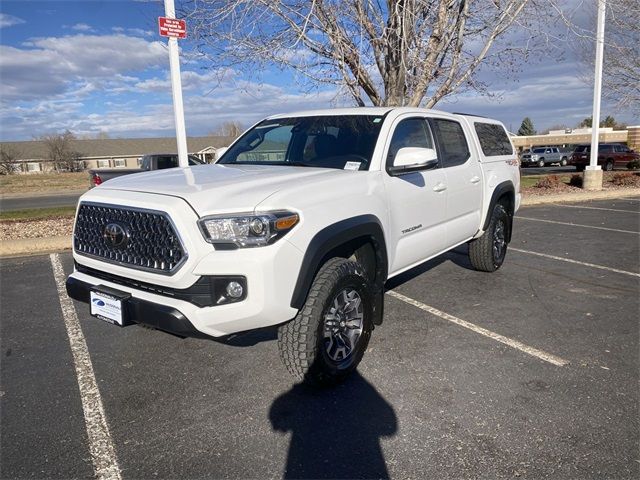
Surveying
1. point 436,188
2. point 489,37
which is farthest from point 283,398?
point 489,37

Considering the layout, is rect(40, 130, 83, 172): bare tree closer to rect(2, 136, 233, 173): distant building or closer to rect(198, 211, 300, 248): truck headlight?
rect(2, 136, 233, 173): distant building

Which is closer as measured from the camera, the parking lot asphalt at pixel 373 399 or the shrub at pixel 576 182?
the parking lot asphalt at pixel 373 399

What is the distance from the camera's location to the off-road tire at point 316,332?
3049 millimetres

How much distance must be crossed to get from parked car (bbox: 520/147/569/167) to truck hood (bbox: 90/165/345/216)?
39.6 m

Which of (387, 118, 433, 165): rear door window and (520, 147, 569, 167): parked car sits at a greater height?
(387, 118, 433, 165): rear door window

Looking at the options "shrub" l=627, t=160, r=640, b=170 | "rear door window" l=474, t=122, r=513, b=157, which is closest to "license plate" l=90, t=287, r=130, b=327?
"rear door window" l=474, t=122, r=513, b=157

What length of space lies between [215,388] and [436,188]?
8.71 ft

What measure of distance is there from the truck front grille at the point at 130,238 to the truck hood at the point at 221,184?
0.17 metres

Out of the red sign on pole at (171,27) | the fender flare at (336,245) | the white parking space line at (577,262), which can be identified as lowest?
the white parking space line at (577,262)

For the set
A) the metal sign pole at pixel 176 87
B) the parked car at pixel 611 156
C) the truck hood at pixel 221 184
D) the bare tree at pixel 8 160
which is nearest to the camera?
the truck hood at pixel 221 184

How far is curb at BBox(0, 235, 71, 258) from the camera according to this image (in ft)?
25.1

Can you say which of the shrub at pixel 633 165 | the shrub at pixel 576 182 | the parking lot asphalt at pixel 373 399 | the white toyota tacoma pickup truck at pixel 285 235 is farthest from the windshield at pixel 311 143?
the shrub at pixel 633 165

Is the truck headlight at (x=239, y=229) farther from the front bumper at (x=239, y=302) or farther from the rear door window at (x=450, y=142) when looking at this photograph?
the rear door window at (x=450, y=142)

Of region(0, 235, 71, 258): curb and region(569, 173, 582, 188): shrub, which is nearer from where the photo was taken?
region(0, 235, 71, 258): curb
